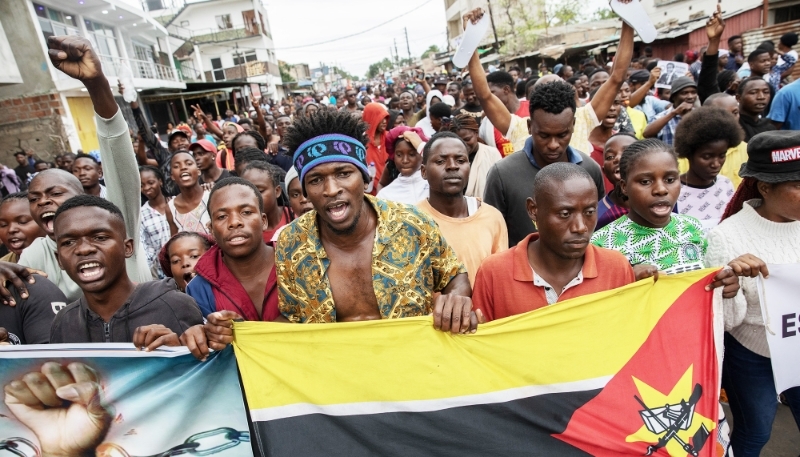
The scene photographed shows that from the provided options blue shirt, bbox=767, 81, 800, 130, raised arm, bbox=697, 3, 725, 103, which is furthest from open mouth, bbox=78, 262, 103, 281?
blue shirt, bbox=767, 81, 800, 130

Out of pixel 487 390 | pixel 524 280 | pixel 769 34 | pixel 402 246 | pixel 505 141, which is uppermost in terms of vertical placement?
pixel 769 34

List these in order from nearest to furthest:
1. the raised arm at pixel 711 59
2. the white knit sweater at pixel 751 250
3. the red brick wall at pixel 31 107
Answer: the white knit sweater at pixel 751 250 < the raised arm at pixel 711 59 < the red brick wall at pixel 31 107

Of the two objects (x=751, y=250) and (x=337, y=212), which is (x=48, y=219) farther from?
(x=751, y=250)

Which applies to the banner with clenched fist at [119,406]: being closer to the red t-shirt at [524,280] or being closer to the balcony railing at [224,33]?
the red t-shirt at [524,280]

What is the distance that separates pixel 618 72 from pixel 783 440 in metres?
2.91

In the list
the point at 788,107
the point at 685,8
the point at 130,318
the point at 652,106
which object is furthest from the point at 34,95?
the point at 685,8

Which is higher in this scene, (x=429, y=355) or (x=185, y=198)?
(x=185, y=198)

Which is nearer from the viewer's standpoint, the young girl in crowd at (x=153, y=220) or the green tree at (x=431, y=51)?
the young girl in crowd at (x=153, y=220)

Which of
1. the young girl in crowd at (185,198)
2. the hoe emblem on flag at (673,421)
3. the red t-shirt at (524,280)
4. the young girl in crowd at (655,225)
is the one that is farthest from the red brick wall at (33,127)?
the hoe emblem on flag at (673,421)

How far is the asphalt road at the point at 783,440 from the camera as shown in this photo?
2992mm

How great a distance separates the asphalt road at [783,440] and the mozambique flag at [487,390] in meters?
1.39

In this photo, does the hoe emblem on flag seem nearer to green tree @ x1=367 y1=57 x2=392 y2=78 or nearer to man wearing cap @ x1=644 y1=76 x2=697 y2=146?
man wearing cap @ x1=644 y1=76 x2=697 y2=146

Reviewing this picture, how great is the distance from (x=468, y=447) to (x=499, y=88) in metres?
4.80

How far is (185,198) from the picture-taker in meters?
4.86
